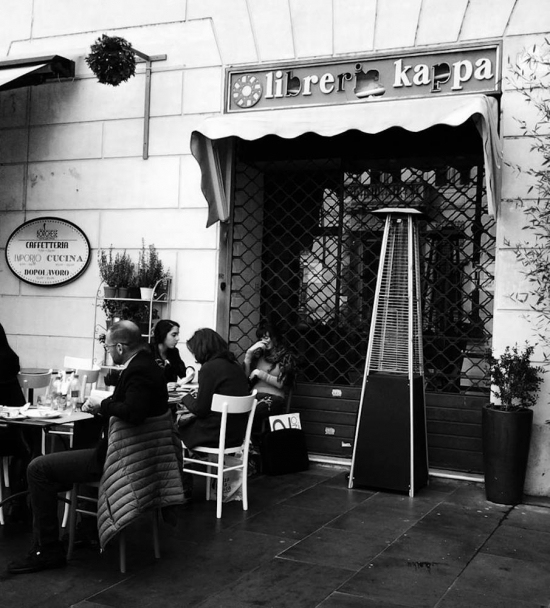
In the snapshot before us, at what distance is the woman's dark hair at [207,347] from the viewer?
567cm

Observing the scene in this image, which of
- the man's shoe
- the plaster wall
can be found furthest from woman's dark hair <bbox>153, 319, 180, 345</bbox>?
the man's shoe

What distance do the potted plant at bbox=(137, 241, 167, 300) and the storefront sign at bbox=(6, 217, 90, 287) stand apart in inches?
26.8

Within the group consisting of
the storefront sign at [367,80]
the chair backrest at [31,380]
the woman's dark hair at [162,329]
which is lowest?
the chair backrest at [31,380]

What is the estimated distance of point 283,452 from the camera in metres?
6.61

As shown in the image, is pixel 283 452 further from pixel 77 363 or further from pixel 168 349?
pixel 77 363

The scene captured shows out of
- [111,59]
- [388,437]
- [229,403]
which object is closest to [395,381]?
[388,437]

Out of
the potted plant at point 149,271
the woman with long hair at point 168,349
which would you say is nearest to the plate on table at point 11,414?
the woman with long hair at point 168,349

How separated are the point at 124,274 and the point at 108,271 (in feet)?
0.60

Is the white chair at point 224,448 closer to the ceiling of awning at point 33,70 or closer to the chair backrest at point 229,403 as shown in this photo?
the chair backrest at point 229,403

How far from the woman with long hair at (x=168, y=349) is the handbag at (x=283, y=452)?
967mm

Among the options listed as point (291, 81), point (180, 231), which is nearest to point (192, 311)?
point (180, 231)

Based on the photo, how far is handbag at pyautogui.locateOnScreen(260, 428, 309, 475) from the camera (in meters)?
6.54

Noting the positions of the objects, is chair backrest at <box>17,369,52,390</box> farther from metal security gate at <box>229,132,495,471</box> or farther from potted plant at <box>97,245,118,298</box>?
metal security gate at <box>229,132,495,471</box>

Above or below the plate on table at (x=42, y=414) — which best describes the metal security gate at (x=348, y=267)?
above
